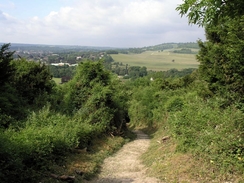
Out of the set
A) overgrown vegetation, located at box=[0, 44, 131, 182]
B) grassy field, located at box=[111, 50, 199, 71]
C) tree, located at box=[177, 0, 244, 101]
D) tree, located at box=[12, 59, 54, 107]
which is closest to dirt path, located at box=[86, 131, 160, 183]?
overgrown vegetation, located at box=[0, 44, 131, 182]

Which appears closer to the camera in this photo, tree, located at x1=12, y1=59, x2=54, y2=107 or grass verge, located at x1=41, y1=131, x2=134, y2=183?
grass verge, located at x1=41, y1=131, x2=134, y2=183

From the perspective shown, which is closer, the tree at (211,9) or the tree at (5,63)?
the tree at (211,9)

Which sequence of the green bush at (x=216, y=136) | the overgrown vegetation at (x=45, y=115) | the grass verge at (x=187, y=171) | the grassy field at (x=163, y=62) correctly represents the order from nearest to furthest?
the grass verge at (x=187, y=171)
the green bush at (x=216, y=136)
the overgrown vegetation at (x=45, y=115)
the grassy field at (x=163, y=62)

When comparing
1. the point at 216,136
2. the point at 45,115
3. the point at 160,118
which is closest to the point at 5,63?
the point at 45,115

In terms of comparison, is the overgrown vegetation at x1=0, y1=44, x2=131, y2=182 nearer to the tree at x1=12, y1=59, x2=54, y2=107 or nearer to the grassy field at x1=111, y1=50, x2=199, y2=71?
the tree at x1=12, y1=59, x2=54, y2=107

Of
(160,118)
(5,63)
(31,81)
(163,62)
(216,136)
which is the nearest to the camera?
(216,136)

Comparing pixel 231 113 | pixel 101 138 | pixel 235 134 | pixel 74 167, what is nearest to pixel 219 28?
pixel 231 113

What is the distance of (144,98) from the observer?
99.6ft

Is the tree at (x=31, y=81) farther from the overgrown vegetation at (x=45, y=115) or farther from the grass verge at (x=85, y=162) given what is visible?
the grass verge at (x=85, y=162)

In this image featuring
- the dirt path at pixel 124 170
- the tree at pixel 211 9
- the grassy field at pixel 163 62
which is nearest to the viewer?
the tree at pixel 211 9

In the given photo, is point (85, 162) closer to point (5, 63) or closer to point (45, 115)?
point (45, 115)

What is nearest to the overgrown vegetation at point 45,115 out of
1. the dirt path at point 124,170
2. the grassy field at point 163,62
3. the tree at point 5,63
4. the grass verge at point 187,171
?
the tree at point 5,63

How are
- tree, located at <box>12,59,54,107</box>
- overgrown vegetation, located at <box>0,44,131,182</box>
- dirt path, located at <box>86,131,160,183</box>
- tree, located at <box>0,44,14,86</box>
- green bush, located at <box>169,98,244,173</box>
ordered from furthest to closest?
tree, located at <box>12,59,54,107</box>, tree, located at <box>0,44,14,86</box>, dirt path, located at <box>86,131,160,183</box>, overgrown vegetation, located at <box>0,44,131,182</box>, green bush, located at <box>169,98,244,173</box>

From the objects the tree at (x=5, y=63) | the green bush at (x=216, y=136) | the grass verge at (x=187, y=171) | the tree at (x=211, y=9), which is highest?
the tree at (x=211, y=9)
